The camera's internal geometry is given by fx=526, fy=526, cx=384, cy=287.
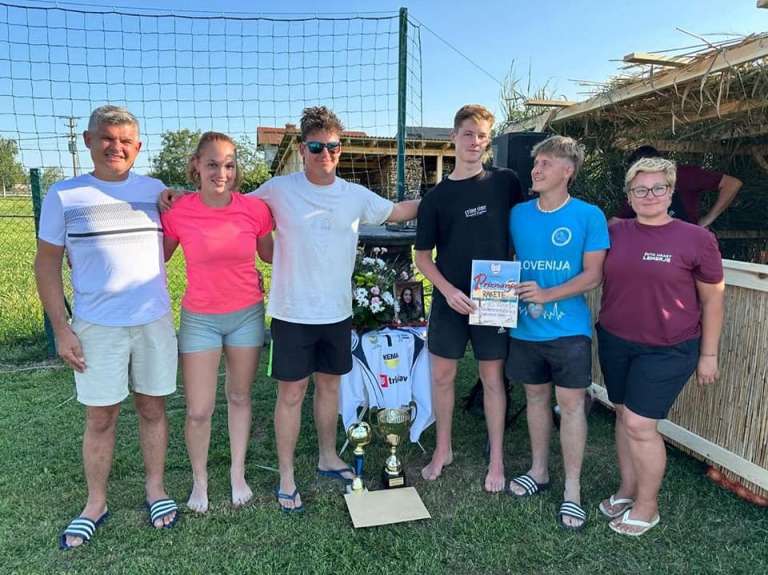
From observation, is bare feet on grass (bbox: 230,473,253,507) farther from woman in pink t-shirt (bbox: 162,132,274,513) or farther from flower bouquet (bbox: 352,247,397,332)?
flower bouquet (bbox: 352,247,397,332)

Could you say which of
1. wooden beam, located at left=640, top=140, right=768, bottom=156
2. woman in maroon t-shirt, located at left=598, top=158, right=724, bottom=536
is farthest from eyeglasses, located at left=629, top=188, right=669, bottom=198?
wooden beam, located at left=640, top=140, right=768, bottom=156

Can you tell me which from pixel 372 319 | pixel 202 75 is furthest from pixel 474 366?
pixel 202 75

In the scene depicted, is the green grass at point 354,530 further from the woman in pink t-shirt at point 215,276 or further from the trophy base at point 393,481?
the woman in pink t-shirt at point 215,276

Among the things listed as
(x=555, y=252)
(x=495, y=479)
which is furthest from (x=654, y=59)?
(x=495, y=479)

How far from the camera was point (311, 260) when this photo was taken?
8.31 feet

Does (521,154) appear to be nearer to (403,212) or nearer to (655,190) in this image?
(403,212)

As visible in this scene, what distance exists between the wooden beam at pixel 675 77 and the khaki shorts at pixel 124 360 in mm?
3178

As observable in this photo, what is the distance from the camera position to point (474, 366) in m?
4.86

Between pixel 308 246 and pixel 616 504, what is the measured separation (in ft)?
6.53

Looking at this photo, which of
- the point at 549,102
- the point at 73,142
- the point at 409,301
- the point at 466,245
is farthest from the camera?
the point at 73,142

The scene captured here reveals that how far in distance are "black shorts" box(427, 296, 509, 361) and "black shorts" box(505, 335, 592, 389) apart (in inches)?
3.4

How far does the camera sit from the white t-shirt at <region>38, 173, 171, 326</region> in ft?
7.11

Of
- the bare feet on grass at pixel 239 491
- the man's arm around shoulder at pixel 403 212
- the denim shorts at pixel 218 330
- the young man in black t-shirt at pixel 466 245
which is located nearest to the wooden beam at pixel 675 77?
the young man in black t-shirt at pixel 466 245

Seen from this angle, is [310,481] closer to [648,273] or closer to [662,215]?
[648,273]
